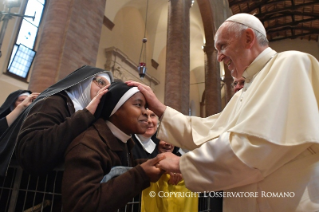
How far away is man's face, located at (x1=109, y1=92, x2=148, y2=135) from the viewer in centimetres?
150

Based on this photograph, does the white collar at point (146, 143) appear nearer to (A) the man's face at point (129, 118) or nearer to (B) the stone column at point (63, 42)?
(A) the man's face at point (129, 118)

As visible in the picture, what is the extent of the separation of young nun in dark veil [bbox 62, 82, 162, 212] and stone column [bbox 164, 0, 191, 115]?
542 cm

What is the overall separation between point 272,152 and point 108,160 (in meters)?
0.82

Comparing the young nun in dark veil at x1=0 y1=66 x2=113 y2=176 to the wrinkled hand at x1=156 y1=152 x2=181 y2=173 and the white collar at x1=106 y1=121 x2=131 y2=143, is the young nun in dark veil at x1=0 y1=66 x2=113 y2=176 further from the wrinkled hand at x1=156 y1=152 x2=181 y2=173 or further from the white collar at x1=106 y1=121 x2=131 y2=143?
the wrinkled hand at x1=156 y1=152 x2=181 y2=173

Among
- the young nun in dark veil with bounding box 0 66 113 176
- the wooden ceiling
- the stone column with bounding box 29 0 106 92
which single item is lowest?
the young nun in dark veil with bounding box 0 66 113 176

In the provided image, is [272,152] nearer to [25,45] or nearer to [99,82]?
[99,82]

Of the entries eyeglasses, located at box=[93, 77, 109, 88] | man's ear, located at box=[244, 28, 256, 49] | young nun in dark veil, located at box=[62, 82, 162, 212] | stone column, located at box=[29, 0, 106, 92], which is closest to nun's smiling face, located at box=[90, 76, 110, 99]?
eyeglasses, located at box=[93, 77, 109, 88]

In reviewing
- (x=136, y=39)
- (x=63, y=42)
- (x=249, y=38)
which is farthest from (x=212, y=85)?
(x=249, y=38)

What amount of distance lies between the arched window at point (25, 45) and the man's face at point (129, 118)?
9119 millimetres

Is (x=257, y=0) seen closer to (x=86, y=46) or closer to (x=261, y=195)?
(x=86, y=46)

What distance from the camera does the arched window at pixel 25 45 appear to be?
8.98 meters

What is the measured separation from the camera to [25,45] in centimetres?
944

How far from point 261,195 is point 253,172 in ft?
0.50

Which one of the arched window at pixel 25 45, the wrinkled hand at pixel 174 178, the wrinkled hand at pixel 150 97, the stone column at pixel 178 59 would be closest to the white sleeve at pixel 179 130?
the wrinkled hand at pixel 150 97
